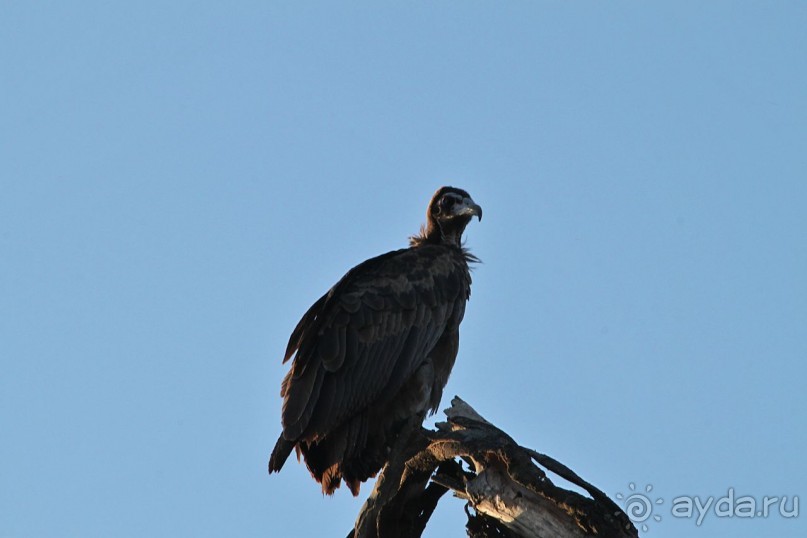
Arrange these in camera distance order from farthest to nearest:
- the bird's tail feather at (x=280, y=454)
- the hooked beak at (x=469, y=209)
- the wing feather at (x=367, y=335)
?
the hooked beak at (x=469, y=209) < the wing feather at (x=367, y=335) < the bird's tail feather at (x=280, y=454)

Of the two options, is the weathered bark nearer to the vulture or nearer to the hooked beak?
the vulture

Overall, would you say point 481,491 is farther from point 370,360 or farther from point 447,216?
point 447,216

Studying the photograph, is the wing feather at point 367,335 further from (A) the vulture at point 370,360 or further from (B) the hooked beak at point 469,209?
(B) the hooked beak at point 469,209

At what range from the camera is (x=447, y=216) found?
12062mm

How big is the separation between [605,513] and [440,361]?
400cm

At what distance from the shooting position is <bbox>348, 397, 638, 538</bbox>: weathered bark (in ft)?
23.2

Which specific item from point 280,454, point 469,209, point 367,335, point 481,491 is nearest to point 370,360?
point 367,335

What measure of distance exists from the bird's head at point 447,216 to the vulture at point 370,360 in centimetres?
26

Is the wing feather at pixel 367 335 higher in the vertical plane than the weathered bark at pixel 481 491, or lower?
higher

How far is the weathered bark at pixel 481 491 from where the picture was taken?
23.2ft

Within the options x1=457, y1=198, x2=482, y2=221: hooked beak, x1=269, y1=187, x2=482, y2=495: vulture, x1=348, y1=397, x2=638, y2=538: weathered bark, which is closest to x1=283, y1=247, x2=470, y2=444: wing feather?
x1=269, y1=187, x2=482, y2=495: vulture

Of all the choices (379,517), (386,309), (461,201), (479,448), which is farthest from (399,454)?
(461,201)

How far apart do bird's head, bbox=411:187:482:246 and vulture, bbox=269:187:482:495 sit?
26 cm

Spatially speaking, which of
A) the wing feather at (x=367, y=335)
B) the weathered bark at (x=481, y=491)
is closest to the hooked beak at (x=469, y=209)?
the wing feather at (x=367, y=335)
